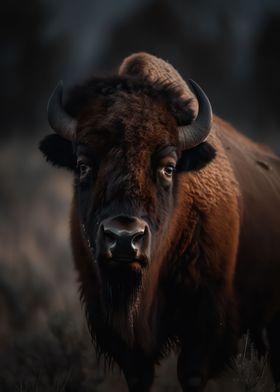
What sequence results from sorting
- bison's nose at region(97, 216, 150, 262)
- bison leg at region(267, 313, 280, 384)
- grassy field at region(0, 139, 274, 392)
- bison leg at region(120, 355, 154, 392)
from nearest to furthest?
1. bison's nose at region(97, 216, 150, 262)
2. bison leg at region(120, 355, 154, 392)
3. grassy field at region(0, 139, 274, 392)
4. bison leg at region(267, 313, 280, 384)

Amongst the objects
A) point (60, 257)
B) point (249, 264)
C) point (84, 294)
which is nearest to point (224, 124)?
point (249, 264)

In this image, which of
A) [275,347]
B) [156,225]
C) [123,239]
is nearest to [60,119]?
[156,225]

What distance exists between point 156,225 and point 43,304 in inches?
235

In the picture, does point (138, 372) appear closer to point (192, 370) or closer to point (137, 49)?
point (192, 370)

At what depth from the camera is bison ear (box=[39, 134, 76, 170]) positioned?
217 inches

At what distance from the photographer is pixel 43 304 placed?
10.7 m

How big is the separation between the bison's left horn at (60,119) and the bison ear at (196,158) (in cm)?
75

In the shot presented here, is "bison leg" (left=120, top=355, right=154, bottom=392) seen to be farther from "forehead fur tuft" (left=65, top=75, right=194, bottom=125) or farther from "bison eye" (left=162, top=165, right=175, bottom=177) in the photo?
"forehead fur tuft" (left=65, top=75, right=194, bottom=125)

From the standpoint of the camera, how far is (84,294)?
578cm

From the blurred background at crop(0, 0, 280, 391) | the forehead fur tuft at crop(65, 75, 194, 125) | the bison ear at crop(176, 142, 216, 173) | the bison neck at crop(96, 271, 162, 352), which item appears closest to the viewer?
the bison neck at crop(96, 271, 162, 352)

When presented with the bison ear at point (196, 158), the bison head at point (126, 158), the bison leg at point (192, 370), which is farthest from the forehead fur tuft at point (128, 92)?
the bison leg at point (192, 370)

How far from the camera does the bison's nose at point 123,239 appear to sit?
4.46m

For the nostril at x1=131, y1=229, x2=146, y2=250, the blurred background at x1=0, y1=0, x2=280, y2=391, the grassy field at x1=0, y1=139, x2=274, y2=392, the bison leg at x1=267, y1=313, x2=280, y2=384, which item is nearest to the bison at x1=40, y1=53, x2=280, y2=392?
the nostril at x1=131, y1=229, x2=146, y2=250

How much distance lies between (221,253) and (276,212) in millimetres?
1269
